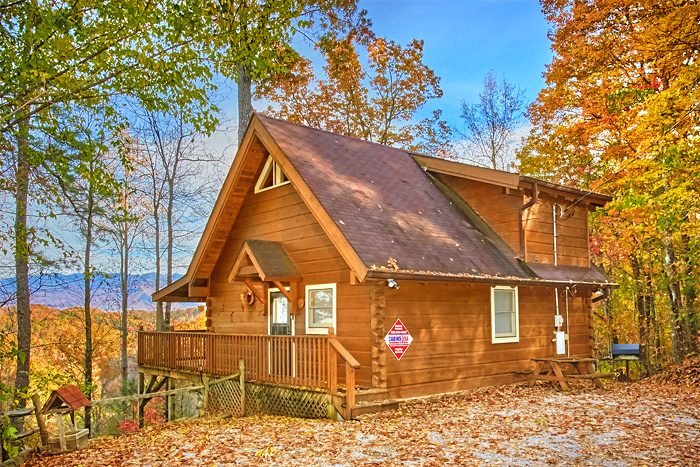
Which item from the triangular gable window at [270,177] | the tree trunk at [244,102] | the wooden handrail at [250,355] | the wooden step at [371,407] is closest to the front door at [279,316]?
the wooden handrail at [250,355]

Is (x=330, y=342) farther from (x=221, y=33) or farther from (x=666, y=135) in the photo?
(x=666, y=135)

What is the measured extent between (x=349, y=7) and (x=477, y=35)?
34.3 feet

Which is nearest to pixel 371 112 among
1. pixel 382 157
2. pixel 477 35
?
pixel 477 35

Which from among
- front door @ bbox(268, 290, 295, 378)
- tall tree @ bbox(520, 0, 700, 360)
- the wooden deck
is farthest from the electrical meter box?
front door @ bbox(268, 290, 295, 378)

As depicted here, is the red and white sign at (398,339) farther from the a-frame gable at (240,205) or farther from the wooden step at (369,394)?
the a-frame gable at (240,205)

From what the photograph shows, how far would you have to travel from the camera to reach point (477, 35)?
97.0 ft

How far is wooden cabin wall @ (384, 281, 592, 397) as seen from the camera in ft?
42.8

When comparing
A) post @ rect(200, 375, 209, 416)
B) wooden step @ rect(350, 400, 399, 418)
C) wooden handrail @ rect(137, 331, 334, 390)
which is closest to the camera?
wooden step @ rect(350, 400, 399, 418)

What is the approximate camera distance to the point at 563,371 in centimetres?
1576

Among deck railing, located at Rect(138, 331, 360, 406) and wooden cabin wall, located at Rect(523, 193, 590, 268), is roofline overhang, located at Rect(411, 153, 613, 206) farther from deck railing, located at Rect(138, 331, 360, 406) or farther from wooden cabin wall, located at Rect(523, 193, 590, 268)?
deck railing, located at Rect(138, 331, 360, 406)

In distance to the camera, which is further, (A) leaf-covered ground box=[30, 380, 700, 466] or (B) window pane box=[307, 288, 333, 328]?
(B) window pane box=[307, 288, 333, 328]

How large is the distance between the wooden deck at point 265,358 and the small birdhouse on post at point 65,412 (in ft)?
12.5

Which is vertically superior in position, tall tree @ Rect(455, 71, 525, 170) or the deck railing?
tall tree @ Rect(455, 71, 525, 170)

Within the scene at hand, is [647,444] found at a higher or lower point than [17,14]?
lower
